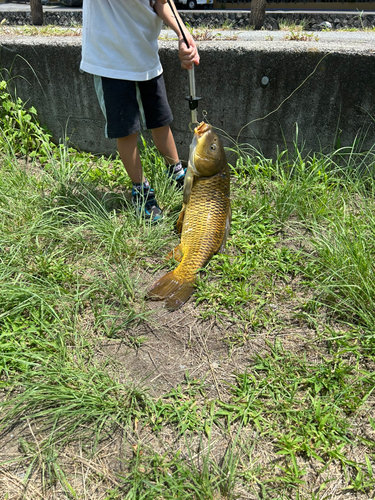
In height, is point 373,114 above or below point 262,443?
above

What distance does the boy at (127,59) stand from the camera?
2.37 meters

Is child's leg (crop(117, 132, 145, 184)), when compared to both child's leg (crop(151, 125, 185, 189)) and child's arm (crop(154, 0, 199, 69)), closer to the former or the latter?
child's leg (crop(151, 125, 185, 189))

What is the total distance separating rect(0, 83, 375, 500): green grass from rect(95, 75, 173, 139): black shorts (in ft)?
1.80

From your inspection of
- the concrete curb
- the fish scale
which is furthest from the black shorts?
the concrete curb

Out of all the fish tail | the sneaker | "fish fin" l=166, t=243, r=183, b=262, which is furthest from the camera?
the sneaker

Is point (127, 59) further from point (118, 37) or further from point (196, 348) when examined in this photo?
point (196, 348)

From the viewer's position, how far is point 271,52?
305 centimetres

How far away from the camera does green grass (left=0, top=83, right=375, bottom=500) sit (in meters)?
1.52

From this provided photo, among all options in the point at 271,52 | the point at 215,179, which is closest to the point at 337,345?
the point at 215,179

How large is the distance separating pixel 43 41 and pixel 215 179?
249cm

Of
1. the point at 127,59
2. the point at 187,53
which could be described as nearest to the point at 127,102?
the point at 127,59

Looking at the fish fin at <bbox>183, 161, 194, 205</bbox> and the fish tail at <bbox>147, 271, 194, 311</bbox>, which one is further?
the fish fin at <bbox>183, 161, 194, 205</bbox>

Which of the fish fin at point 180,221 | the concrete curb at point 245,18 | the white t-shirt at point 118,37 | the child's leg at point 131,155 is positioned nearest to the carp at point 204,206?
the fish fin at point 180,221

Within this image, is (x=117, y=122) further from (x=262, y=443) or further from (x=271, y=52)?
(x=262, y=443)
